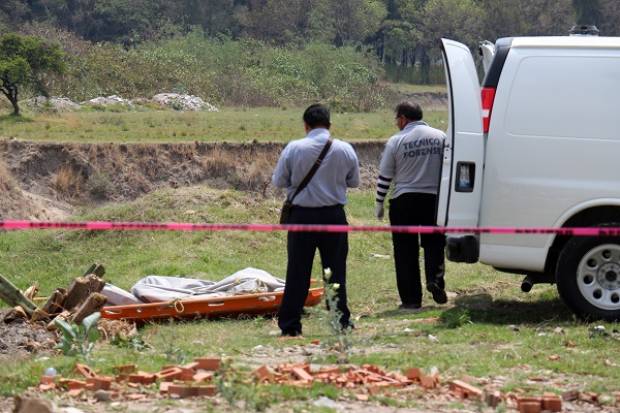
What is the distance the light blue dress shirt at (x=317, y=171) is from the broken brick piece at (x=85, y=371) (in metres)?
2.80

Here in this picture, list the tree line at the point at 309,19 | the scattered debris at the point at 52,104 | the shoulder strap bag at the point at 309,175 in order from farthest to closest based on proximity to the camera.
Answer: the tree line at the point at 309,19 < the scattered debris at the point at 52,104 < the shoulder strap bag at the point at 309,175

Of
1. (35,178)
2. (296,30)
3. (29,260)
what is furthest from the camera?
(296,30)

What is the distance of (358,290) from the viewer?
12.7 metres

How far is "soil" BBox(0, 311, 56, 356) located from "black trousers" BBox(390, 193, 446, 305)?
3.21 m

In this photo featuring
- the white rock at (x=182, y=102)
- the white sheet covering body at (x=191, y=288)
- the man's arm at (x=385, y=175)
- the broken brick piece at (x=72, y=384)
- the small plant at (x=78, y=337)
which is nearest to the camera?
the broken brick piece at (x=72, y=384)

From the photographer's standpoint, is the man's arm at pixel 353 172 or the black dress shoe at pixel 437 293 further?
the black dress shoe at pixel 437 293

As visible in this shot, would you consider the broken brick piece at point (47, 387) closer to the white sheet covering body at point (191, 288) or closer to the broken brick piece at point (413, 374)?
the broken brick piece at point (413, 374)

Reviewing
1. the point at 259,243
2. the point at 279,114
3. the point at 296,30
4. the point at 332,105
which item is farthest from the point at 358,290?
the point at 296,30

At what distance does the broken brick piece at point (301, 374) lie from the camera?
22.7ft

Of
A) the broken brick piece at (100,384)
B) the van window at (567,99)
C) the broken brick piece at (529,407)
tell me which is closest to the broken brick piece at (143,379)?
the broken brick piece at (100,384)

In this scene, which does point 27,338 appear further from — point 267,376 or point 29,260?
point 29,260

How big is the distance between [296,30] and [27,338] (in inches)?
2206

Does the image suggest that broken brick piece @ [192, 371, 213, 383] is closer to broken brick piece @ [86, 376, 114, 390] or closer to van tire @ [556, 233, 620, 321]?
broken brick piece @ [86, 376, 114, 390]

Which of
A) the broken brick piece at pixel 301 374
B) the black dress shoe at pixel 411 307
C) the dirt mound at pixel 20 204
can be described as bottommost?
the dirt mound at pixel 20 204
